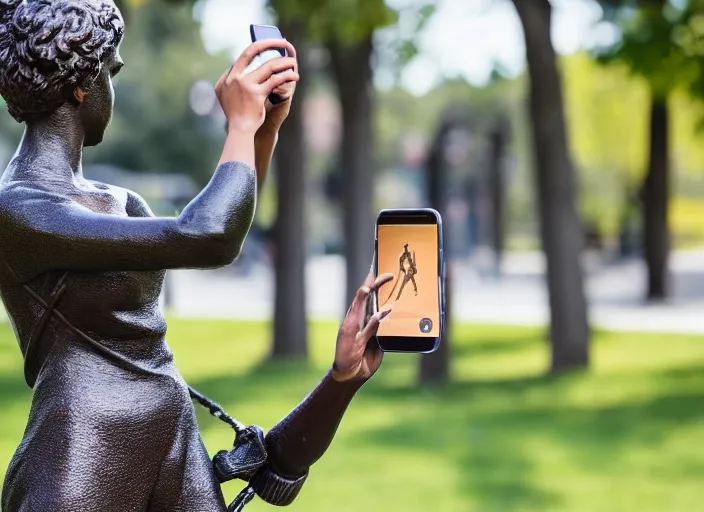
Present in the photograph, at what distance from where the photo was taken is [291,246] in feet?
45.3

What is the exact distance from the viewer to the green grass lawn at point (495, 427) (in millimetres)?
7316

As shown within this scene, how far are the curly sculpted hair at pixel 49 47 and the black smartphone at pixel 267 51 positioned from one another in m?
0.29

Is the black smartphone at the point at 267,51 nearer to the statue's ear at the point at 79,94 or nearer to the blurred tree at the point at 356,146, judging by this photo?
the statue's ear at the point at 79,94

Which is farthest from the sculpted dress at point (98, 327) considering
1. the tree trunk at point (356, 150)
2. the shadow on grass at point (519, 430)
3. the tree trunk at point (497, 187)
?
the tree trunk at point (497, 187)

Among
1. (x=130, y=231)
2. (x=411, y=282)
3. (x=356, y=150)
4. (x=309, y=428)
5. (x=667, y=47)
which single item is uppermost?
(x=667, y=47)

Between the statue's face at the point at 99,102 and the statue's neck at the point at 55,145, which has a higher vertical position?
the statue's face at the point at 99,102

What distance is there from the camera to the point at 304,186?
45.8 ft

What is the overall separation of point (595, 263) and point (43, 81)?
32.3m

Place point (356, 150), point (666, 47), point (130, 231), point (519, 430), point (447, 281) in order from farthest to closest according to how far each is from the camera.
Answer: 1. point (356, 150)
2. point (666, 47)
3. point (447, 281)
4. point (519, 430)
5. point (130, 231)

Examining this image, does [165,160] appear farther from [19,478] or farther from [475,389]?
[19,478]

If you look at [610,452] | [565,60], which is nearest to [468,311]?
[610,452]

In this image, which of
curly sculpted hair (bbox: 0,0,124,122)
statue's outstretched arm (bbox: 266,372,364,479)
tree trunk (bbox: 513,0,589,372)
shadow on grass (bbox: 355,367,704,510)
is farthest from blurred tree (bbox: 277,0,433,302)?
curly sculpted hair (bbox: 0,0,124,122)

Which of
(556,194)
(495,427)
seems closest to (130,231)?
(495,427)

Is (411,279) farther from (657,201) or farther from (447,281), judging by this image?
(657,201)
